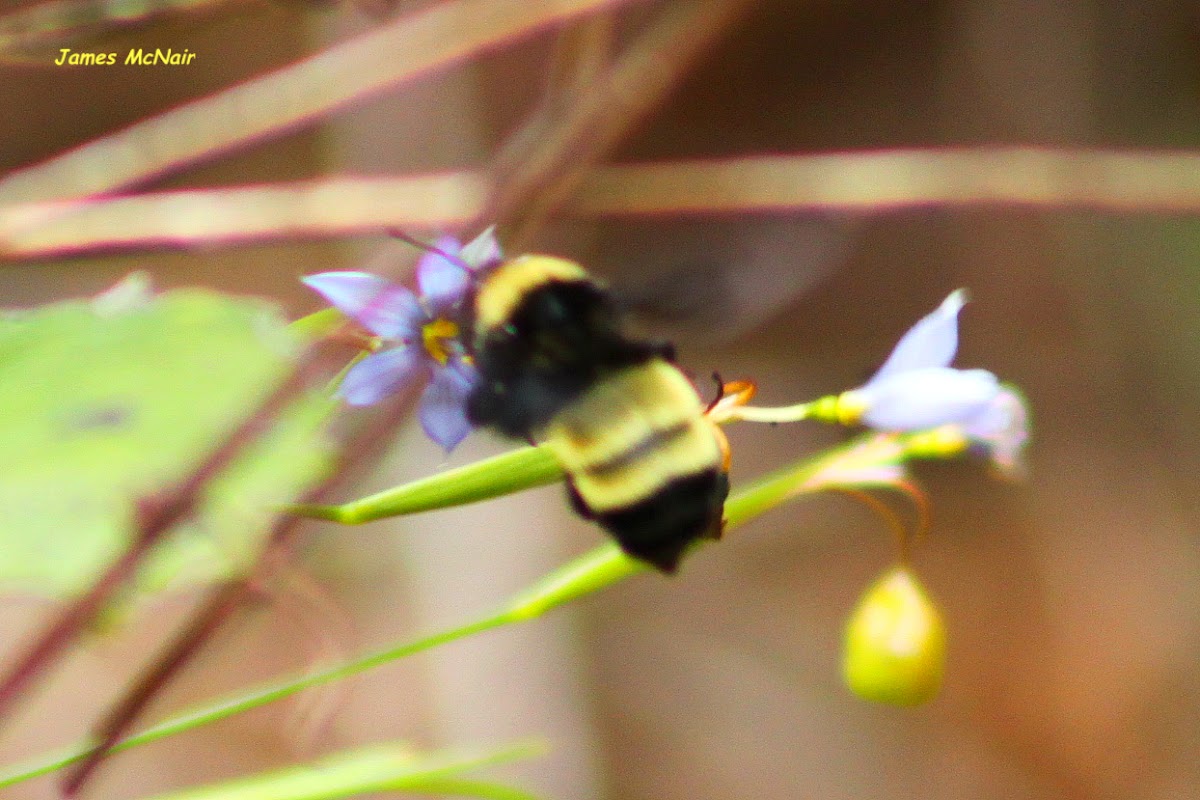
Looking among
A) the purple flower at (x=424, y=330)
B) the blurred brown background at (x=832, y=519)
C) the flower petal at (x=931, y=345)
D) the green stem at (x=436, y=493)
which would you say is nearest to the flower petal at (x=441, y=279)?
the purple flower at (x=424, y=330)

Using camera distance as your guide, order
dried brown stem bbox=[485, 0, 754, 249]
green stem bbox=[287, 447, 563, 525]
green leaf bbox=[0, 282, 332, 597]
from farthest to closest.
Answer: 1. dried brown stem bbox=[485, 0, 754, 249]
2. green leaf bbox=[0, 282, 332, 597]
3. green stem bbox=[287, 447, 563, 525]

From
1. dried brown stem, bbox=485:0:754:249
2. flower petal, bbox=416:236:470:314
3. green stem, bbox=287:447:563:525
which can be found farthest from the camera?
dried brown stem, bbox=485:0:754:249

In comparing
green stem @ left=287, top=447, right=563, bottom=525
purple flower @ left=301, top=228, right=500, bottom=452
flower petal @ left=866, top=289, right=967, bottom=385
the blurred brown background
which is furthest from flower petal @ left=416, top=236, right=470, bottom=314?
the blurred brown background

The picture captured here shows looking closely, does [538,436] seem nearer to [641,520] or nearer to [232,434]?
[641,520]

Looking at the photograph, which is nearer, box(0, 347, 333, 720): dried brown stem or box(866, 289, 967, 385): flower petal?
box(0, 347, 333, 720): dried brown stem

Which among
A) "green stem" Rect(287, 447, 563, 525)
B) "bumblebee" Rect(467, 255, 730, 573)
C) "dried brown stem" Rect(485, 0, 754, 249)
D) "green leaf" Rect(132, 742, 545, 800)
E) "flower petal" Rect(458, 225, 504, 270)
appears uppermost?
"dried brown stem" Rect(485, 0, 754, 249)

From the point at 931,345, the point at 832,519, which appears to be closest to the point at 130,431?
the point at 931,345

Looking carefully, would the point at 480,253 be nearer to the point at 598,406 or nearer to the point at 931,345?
the point at 598,406

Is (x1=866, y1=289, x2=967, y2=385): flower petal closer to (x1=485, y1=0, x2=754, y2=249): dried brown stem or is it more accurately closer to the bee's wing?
the bee's wing
